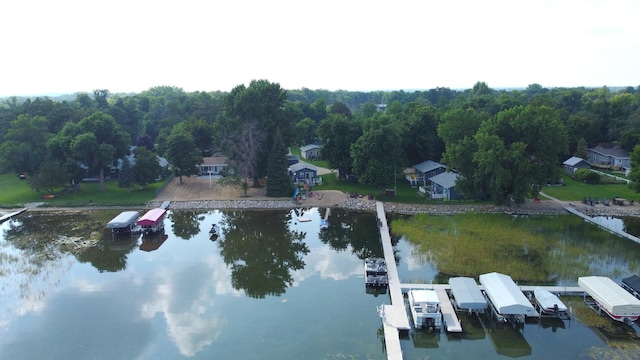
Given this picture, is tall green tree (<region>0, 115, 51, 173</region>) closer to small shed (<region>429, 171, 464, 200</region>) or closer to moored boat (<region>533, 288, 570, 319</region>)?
small shed (<region>429, 171, 464, 200</region>)

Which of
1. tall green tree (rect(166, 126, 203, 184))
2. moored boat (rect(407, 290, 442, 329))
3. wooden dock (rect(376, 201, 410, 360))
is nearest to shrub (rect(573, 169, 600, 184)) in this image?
wooden dock (rect(376, 201, 410, 360))

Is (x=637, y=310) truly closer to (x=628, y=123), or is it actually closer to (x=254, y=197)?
(x=254, y=197)

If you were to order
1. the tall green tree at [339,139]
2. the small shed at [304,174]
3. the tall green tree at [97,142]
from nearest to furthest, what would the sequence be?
the tall green tree at [97,142]
the tall green tree at [339,139]
the small shed at [304,174]

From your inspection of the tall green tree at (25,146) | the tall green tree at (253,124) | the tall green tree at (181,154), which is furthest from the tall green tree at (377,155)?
the tall green tree at (25,146)

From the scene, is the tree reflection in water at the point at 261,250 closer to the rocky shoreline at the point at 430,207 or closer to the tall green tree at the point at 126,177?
the rocky shoreline at the point at 430,207

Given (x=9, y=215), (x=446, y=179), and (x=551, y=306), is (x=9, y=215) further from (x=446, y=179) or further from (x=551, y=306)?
(x=551, y=306)

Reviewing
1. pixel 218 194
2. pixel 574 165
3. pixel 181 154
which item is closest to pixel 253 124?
pixel 218 194

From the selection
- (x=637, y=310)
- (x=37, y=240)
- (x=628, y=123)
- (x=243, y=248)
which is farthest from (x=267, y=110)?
(x=628, y=123)
